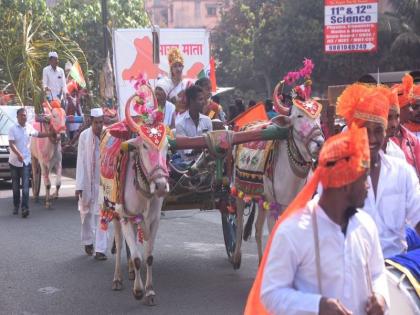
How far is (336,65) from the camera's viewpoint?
105 ft

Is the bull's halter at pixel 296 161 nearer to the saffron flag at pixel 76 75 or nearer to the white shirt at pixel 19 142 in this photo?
the white shirt at pixel 19 142

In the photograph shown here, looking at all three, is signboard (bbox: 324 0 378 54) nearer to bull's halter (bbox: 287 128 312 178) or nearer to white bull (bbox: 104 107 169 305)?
bull's halter (bbox: 287 128 312 178)

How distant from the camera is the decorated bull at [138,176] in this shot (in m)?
6.86

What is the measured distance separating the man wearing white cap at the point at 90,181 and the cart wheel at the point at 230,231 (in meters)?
1.56

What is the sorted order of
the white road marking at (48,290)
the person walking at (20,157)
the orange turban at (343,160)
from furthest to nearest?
the person walking at (20,157), the white road marking at (48,290), the orange turban at (343,160)

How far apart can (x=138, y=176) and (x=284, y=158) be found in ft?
5.16

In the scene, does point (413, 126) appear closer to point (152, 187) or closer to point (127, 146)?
point (152, 187)

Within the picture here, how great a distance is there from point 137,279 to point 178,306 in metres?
0.50

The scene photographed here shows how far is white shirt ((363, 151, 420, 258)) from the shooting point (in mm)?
4215

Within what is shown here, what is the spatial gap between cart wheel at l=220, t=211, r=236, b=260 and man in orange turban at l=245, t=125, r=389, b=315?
5.81 m

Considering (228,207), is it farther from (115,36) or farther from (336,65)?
(336,65)

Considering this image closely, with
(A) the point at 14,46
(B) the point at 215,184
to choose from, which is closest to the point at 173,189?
(B) the point at 215,184

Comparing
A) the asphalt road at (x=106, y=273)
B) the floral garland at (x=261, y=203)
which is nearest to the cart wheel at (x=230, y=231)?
the asphalt road at (x=106, y=273)

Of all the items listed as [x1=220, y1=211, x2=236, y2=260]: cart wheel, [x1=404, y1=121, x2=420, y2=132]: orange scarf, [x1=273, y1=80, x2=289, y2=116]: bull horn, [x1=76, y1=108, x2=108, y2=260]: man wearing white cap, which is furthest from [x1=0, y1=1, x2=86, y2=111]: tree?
[x1=404, y1=121, x2=420, y2=132]: orange scarf
